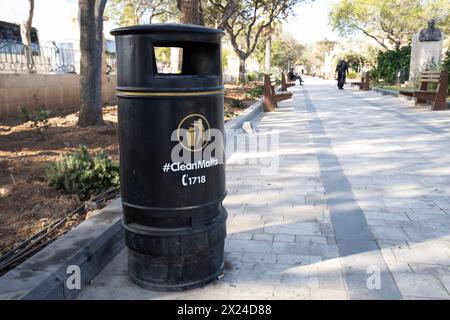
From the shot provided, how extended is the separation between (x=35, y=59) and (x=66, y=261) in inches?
426

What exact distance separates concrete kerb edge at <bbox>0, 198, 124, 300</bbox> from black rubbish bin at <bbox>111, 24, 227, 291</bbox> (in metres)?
0.37

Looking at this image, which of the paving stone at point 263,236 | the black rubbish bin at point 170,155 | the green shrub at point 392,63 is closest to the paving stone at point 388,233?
the paving stone at point 263,236

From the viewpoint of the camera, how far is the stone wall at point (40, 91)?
379 inches

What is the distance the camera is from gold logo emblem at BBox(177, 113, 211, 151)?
270 centimetres

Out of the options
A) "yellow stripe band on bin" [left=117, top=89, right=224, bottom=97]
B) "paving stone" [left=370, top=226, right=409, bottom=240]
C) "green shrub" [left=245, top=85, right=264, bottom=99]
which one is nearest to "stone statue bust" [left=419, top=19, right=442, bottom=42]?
"green shrub" [left=245, top=85, right=264, bottom=99]

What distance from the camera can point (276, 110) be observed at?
45.2ft

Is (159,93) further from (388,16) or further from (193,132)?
(388,16)

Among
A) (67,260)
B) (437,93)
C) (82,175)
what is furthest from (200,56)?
(437,93)

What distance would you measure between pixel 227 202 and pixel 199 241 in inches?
76.7

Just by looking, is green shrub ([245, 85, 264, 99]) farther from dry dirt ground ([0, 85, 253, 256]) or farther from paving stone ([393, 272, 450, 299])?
paving stone ([393, 272, 450, 299])

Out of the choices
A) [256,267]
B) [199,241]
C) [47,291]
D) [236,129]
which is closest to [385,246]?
[256,267]

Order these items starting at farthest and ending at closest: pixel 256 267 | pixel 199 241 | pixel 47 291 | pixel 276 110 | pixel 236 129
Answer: pixel 276 110, pixel 236 129, pixel 256 267, pixel 199 241, pixel 47 291

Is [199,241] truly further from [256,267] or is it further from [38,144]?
[38,144]

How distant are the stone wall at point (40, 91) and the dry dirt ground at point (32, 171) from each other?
1.09 meters
